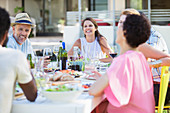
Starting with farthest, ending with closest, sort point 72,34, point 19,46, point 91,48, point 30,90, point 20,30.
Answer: point 72,34
point 91,48
point 19,46
point 20,30
point 30,90

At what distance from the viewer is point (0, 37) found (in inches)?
58.2

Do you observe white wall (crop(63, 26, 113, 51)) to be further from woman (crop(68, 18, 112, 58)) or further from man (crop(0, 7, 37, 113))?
man (crop(0, 7, 37, 113))

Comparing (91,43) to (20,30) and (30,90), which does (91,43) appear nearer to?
(20,30)

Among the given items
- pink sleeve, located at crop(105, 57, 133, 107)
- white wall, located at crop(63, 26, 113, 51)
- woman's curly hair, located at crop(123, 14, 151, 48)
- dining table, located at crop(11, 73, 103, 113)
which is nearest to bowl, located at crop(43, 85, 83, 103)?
dining table, located at crop(11, 73, 103, 113)

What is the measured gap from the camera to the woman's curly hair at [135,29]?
71.5 inches

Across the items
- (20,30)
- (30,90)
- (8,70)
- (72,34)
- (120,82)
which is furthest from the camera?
(72,34)

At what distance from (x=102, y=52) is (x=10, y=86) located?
2.84 meters

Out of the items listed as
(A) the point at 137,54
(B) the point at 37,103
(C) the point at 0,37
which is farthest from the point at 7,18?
(A) the point at 137,54

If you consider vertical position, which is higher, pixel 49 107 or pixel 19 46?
pixel 19 46

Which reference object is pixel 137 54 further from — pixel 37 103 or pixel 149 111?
pixel 37 103

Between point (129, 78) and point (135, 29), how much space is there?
0.34m

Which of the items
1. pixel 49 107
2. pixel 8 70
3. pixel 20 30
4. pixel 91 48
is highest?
pixel 20 30

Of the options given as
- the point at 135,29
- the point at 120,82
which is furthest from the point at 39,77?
the point at 135,29

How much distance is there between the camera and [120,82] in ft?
5.66
